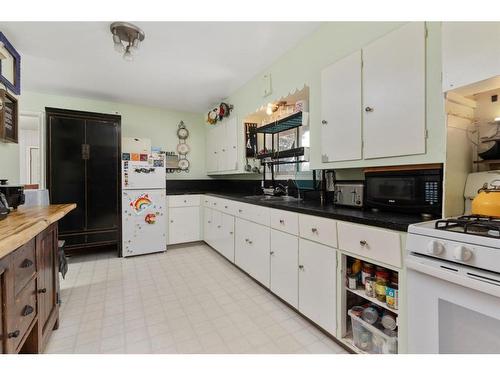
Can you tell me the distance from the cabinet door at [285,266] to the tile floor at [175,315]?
156 millimetres

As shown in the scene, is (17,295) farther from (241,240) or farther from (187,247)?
(187,247)

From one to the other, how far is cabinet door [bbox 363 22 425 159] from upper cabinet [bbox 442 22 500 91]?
14 centimetres

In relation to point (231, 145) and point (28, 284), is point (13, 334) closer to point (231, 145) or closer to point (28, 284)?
point (28, 284)

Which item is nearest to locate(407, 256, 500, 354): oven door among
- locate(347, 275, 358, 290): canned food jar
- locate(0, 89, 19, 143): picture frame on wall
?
locate(347, 275, 358, 290): canned food jar

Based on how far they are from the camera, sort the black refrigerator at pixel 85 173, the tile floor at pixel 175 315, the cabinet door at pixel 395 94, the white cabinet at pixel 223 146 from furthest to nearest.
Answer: the white cabinet at pixel 223 146
the black refrigerator at pixel 85 173
the tile floor at pixel 175 315
the cabinet door at pixel 395 94

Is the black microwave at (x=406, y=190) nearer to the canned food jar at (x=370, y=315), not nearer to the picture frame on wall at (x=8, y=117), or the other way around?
the canned food jar at (x=370, y=315)

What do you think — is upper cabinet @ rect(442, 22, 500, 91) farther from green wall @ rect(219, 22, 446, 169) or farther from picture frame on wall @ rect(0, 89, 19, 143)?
picture frame on wall @ rect(0, 89, 19, 143)

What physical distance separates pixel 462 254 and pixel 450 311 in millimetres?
261

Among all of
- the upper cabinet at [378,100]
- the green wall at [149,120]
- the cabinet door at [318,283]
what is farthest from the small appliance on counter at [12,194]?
the green wall at [149,120]

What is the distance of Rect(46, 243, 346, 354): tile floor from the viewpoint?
1.57 metres

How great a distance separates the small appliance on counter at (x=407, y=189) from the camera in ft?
4.25

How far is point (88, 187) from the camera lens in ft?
10.8
